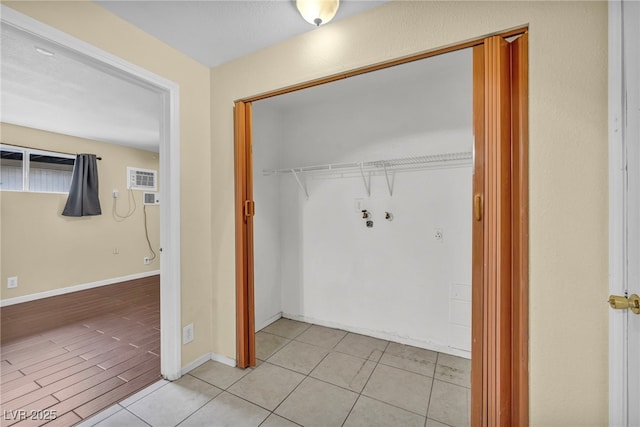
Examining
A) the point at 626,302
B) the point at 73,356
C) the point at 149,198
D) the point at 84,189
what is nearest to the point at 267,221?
the point at 73,356

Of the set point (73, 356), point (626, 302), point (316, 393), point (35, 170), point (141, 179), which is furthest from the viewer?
point (141, 179)

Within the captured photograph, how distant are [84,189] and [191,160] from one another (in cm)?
320

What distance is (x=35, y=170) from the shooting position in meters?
3.60

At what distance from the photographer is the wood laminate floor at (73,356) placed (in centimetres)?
164

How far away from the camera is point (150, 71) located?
172 centimetres

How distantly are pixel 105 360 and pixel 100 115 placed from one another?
103 inches

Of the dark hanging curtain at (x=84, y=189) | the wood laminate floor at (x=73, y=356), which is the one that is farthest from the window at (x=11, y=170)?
the wood laminate floor at (x=73, y=356)

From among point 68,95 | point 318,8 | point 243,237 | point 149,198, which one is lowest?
point 243,237

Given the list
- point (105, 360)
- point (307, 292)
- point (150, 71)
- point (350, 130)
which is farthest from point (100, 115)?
point (307, 292)

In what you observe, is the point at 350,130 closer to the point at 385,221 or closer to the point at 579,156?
the point at 385,221

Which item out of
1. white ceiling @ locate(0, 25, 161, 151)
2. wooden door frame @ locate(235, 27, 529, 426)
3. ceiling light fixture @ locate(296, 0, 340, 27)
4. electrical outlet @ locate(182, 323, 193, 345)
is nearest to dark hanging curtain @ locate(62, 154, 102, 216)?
white ceiling @ locate(0, 25, 161, 151)

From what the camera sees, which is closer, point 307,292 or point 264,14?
point 264,14

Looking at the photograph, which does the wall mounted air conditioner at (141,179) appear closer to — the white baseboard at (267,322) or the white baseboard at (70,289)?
the white baseboard at (70,289)

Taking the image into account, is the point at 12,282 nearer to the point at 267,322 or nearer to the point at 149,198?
the point at 149,198
